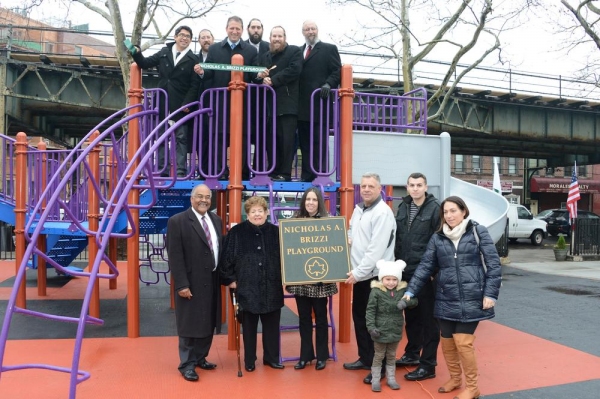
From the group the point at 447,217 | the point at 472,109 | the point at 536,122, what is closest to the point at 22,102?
the point at 472,109

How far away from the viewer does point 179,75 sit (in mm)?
6637

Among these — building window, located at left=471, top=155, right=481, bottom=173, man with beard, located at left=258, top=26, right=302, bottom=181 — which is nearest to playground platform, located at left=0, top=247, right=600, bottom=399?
man with beard, located at left=258, top=26, right=302, bottom=181

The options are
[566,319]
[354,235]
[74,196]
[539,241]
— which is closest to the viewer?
[354,235]

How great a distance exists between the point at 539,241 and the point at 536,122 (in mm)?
5473

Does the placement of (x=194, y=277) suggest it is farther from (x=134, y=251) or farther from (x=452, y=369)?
(x=452, y=369)

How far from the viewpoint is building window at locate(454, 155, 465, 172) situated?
155 ft

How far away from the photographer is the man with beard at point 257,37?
6.84m

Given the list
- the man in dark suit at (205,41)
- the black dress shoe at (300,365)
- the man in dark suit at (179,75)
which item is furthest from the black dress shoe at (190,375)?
the man in dark suit at (205,41)

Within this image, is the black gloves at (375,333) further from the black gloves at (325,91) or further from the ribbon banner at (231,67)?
the ribbon banner at (231,67)

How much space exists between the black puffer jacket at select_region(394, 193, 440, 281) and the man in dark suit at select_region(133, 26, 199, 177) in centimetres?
288

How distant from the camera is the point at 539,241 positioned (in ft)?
84.7

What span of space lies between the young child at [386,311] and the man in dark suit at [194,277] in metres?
1.51

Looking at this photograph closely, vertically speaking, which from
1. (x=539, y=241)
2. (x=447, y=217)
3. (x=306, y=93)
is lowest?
(x=539, y=241)

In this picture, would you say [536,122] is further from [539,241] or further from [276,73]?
[276,73]
